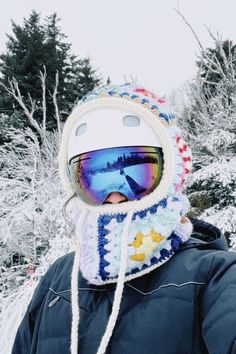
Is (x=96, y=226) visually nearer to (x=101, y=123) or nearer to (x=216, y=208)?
(x=101, y=123)

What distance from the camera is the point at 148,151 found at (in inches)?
41.8

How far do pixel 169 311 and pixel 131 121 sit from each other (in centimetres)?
50

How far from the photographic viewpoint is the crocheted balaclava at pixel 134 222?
96 centimetres

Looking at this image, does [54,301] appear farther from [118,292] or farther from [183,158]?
[183,158]

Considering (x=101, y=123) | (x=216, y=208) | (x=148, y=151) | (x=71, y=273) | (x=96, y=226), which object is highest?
(x=101, y=123)

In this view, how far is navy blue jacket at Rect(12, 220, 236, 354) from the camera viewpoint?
2.69ft

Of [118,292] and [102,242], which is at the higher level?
[102,242]

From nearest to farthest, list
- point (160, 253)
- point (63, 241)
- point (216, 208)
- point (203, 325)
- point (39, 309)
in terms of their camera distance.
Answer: point (203, 325), point (160, 253), point (39, 309), point (63, 241), point (216, 208)

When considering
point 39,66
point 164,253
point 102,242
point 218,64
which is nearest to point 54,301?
point 102,242

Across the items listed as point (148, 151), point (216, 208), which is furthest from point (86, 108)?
point (216, 208)

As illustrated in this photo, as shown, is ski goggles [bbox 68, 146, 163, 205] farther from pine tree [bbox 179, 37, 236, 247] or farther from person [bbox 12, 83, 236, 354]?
pine tree [bbox 179, 37, 236, 247]

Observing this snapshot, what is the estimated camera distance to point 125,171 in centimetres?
106

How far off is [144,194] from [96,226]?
6.0 inches

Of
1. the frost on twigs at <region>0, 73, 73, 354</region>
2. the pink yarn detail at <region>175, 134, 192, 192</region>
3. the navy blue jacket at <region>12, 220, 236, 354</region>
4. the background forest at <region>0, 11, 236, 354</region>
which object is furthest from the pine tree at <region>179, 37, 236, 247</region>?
the navy blue jacket at <region>12, 220, 236, 354</region>
